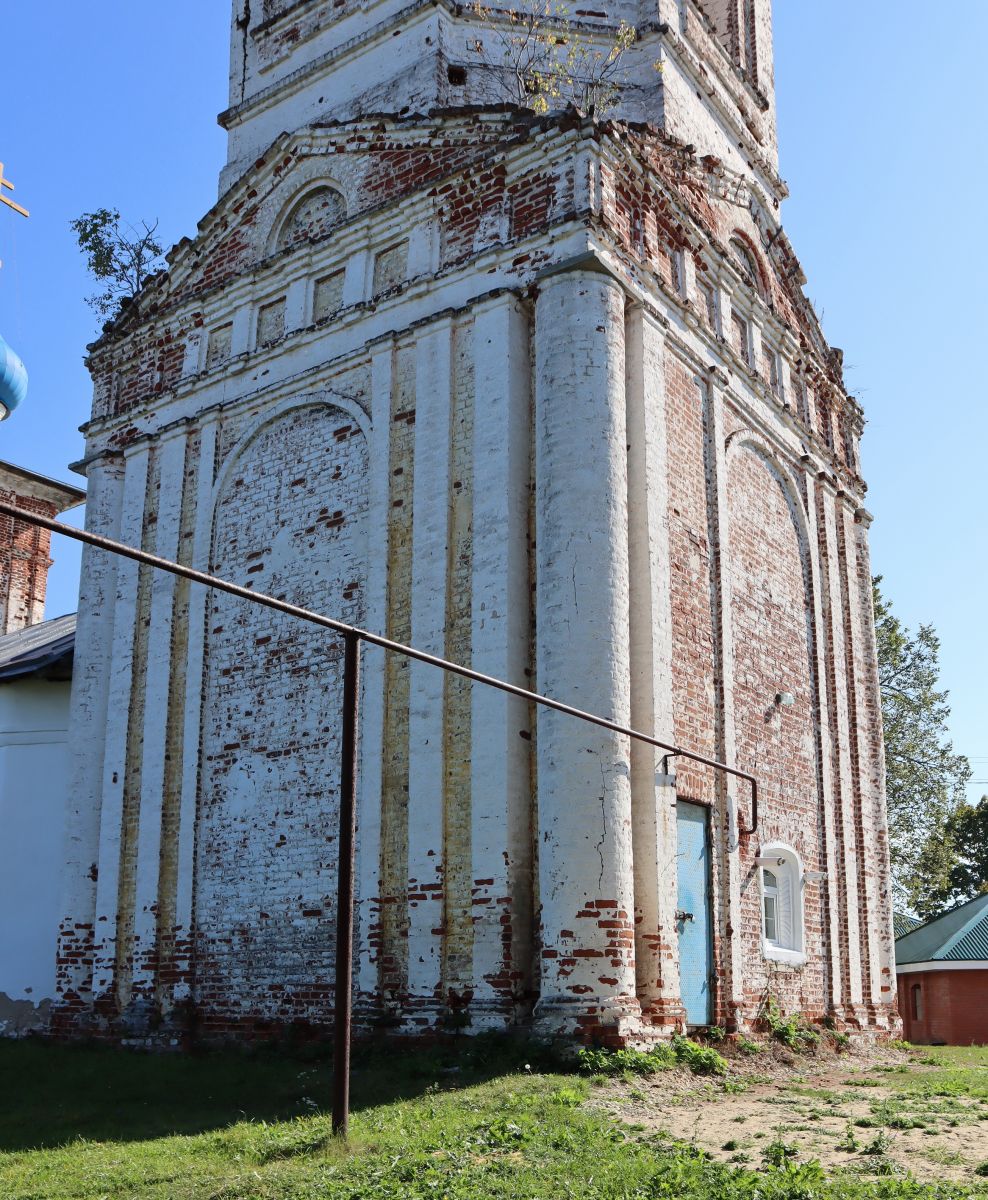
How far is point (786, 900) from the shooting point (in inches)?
566

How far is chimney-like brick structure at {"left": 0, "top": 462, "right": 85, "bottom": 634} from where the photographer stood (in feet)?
86.9

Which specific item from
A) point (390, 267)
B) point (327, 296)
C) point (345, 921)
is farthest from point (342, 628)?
point (327, 296)

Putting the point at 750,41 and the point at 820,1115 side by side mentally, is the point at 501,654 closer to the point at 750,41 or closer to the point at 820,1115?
the point at 820,1115

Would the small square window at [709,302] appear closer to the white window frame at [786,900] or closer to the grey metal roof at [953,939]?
the white window frame at [786,900]

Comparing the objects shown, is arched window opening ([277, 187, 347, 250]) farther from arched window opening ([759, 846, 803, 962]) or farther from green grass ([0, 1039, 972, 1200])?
green grass ([0, 1039, 972, 1200])

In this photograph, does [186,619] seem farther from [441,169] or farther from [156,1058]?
[441,169]

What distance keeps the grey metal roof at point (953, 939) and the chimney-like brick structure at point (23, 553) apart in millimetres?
20072

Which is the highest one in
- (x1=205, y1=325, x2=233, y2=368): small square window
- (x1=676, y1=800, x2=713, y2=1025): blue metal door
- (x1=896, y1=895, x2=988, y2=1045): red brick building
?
(x1=205, y1=325, x2=233, y2=368): small square window

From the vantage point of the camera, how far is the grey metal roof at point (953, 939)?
26.8m

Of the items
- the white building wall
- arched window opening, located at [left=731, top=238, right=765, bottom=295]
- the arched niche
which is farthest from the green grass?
arched window opening, located at [left=731, top=238, right=765, bottom=295]

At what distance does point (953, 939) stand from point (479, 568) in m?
19.6

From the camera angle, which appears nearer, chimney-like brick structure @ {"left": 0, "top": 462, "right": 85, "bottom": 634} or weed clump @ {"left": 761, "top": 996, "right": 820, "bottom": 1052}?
weed clump @ {"left": 761, "top": 996, "right": 820, "bottom": 1052}

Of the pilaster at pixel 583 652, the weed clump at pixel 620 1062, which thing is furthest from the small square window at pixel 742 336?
the weed clump at pixel 620 1062

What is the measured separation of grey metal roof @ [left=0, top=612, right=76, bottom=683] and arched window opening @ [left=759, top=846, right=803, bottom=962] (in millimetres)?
9193
